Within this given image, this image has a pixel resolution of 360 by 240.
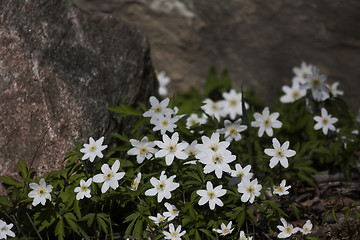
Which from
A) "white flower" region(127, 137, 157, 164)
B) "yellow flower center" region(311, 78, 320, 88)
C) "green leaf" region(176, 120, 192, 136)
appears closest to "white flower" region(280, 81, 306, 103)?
"yellow flower center" region(311, 78, 320, 88)

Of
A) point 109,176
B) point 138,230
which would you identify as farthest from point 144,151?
point 138,230

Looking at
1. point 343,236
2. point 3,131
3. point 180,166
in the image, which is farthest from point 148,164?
point 343,236

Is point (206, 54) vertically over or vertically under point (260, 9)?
under

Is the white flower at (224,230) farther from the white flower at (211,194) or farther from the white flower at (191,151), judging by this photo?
the white flower at (191,151)

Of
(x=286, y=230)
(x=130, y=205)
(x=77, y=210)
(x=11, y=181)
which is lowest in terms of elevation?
(x=130, y=205)

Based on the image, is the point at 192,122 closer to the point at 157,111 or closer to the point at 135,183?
the point at 157,111

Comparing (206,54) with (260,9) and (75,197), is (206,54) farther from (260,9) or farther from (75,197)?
(75,197)

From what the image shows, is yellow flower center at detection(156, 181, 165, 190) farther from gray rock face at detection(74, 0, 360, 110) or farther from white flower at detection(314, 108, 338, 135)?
gray rock face at detection(74, 0, 360, 110)
